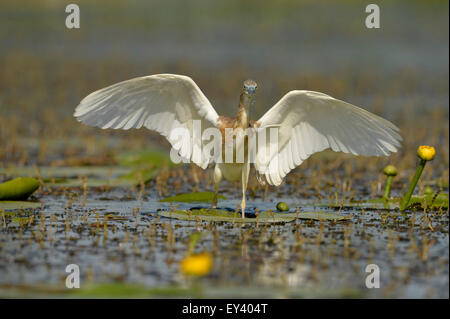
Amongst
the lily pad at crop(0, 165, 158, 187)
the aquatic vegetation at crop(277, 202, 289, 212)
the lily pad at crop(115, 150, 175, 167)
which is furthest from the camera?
the lily pad at crop(115, 150, 175, 167)

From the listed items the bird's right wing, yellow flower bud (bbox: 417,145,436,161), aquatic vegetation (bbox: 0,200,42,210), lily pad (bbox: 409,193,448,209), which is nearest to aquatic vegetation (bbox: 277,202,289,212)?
the bird's right wing

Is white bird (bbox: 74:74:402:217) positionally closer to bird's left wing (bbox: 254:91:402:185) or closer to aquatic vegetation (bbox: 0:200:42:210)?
bird's left wing (bbox: 254:91:402:185)

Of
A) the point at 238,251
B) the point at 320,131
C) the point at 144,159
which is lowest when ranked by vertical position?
the point at 238,251

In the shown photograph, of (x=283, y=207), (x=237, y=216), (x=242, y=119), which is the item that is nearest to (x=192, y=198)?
(x=237, y=216)

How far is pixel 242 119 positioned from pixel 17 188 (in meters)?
2.55

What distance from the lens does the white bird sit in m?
8.41

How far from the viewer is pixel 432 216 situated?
28.7 feet

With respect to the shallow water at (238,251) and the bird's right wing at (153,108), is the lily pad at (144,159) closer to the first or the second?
the shallow water at (238,251)

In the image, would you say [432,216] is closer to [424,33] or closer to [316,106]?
[316,106]

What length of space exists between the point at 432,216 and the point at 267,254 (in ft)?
8.08

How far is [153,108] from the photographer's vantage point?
8.70 m

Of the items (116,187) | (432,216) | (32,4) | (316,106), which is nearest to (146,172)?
(116,187)

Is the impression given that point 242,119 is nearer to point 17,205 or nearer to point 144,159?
point 17,205

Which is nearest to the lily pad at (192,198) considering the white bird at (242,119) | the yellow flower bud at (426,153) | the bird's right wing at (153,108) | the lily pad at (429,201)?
the white bird at (242,119)
